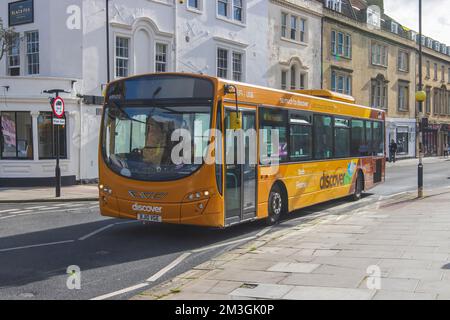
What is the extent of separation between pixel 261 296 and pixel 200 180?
397cm

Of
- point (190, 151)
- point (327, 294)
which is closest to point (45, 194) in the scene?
point (190, 151)

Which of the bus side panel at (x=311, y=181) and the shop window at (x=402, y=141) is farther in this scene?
the shop window at (x=402, y=141)

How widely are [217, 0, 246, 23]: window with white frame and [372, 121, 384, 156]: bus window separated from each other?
44.4 ft

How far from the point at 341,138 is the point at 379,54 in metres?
34.5

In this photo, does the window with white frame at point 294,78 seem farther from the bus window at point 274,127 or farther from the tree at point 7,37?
the bus window at point 274,127

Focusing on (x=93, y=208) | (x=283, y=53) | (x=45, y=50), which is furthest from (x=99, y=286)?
(x=283, y=53)

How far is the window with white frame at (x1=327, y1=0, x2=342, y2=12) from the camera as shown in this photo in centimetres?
4084

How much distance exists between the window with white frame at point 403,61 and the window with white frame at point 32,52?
124 feet

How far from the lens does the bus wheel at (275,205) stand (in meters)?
11.8

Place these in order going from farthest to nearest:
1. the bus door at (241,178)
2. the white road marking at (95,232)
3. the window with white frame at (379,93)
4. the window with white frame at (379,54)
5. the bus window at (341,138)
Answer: the window with white frame at (379,54) < the window with white frame at (379,93) < the bus window at (341,138) < the white road marking at (95,232) < the bus door at (241,178)

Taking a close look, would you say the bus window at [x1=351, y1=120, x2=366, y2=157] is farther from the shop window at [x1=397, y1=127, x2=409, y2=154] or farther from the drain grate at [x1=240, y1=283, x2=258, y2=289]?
A: the shop window at [x1=397, y1=127, x2=409, y2=154]

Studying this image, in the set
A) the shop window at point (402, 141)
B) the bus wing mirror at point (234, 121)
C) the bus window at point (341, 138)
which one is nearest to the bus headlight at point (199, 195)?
the bus wing mirror at point (234, 121)

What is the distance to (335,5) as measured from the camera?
41719 mm

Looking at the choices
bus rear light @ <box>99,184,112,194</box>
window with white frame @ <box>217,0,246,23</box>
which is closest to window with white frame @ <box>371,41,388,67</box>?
window with white frame @ <box>217,0,246,23</box>
